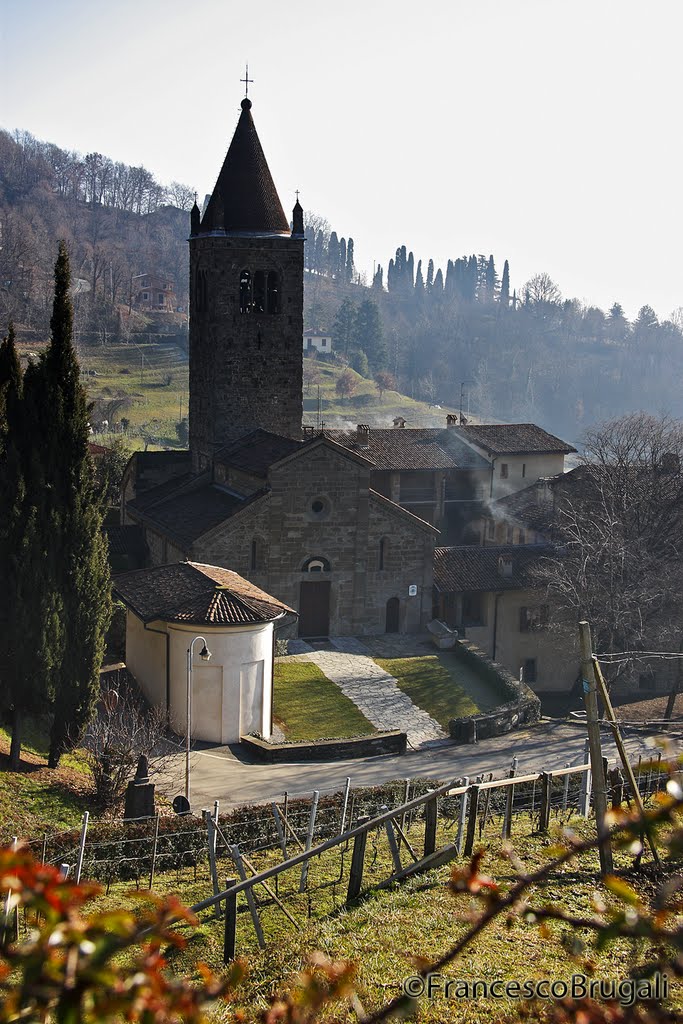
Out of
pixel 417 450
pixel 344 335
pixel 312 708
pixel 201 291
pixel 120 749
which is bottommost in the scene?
pixel 312 708

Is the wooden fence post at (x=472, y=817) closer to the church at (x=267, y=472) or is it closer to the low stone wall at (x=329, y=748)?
the low stone wall at (x=329, y=748)

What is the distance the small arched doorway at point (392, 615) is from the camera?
120ft

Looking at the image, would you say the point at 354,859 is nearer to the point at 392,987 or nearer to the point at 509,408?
the point at 392,987

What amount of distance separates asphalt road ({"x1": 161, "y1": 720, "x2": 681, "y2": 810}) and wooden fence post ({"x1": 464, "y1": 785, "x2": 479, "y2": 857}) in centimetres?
832

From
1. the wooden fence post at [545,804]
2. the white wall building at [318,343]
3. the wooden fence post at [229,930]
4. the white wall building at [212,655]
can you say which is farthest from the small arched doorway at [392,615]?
the white wall building at [318,343]

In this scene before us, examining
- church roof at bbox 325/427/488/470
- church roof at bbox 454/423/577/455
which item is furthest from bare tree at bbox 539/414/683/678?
church roof at bbox 454/423/577/455

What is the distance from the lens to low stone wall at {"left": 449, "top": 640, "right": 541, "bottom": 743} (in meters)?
27.8

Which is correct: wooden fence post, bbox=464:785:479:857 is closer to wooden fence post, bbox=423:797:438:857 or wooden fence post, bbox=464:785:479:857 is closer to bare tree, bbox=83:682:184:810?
wooden fence post, bbox=423:797:438:857

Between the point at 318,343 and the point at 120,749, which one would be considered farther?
the point at 318,343

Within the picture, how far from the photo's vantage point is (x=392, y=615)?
36.7 metres

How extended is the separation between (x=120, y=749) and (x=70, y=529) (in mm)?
4240

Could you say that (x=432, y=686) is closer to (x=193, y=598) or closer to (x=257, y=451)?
(x=193, y=598)

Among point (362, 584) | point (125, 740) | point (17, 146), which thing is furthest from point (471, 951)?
point (17, 146)

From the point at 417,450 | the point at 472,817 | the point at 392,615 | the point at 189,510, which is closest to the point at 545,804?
the point at 472,817
